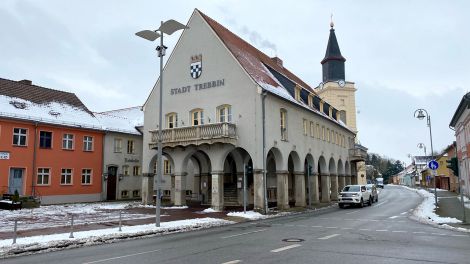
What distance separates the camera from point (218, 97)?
30.4 metres

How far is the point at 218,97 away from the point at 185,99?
3.23 meters

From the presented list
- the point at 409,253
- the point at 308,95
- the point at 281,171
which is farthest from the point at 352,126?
the point at 409,253

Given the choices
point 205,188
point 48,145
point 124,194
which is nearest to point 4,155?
point 48,145

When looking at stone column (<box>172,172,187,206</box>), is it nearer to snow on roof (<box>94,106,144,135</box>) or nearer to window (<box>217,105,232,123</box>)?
window (<box>217,105,232,123</box>)

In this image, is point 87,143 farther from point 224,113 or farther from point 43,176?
point 224,113

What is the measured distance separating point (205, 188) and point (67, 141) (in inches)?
522

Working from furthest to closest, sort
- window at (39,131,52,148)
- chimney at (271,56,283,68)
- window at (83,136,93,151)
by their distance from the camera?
chimney at (271,56,283,68)
window at (83,136,93,151)
window at (39,131,52,148)

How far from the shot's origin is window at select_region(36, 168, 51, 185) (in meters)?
34.2

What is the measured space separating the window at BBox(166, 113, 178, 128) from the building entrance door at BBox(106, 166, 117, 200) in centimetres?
1141

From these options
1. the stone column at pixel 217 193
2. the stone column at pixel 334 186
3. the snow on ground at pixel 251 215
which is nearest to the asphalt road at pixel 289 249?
the snow on ground at pixel 251 215

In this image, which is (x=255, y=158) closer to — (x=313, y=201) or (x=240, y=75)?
(x=240, y=75)

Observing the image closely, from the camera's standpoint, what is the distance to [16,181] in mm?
32562

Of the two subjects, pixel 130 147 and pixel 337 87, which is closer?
pixel 130 147

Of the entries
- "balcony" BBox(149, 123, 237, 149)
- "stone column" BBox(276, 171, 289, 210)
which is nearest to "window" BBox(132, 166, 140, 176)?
"balcony" BBox(149, 123, 237, 149)
